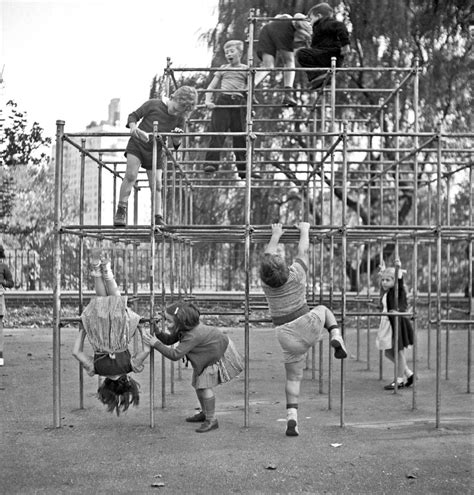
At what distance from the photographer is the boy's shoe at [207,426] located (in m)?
6.30

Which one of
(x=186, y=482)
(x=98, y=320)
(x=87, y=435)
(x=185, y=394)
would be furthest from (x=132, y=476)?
(x=185, y=394)

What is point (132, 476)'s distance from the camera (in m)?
5.01

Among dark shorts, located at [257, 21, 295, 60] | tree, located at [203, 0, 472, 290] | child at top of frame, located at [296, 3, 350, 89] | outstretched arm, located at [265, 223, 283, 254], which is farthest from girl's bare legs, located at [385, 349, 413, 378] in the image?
tree, located at [203, 0, 472, 290]

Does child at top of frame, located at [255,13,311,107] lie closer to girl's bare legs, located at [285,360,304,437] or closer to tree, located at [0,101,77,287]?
girl's bare legs, located at [285,360,304,437]

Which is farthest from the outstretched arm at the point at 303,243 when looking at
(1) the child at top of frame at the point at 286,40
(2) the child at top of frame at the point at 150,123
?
(1) the child at top of frame at the point at 286,40

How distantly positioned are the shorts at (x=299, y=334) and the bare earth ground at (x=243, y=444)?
24.0 inches

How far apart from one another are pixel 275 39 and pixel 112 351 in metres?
5.91

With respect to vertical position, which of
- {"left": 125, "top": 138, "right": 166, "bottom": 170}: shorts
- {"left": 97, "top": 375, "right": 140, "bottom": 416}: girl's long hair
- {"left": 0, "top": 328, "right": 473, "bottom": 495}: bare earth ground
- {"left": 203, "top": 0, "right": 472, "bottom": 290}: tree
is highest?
{"left": 203, "top": 0, "right": 472, "bottom": 290}: tree

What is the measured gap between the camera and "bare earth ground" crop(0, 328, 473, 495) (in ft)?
16.0

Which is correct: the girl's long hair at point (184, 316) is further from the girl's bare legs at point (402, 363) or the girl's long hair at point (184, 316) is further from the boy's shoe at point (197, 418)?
the girl's bare legs at point (402, 363)

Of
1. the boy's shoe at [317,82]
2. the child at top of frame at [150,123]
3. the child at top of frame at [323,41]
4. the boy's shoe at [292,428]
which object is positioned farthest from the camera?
the boy's shoe at [317,82]

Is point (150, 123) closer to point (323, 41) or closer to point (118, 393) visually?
point (118, 393)

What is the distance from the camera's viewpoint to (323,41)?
34.2 ft

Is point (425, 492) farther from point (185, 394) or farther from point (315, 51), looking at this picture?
point (315, 51)
